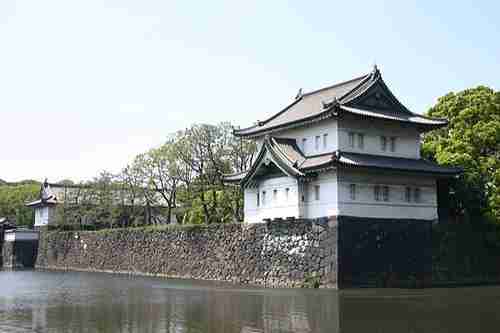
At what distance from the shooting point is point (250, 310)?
732 inches

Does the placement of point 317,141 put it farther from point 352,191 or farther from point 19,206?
point 19,206

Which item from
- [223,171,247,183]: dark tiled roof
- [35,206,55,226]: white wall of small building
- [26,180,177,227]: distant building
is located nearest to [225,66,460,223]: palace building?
[223,171,247,183]: dark tiled roof

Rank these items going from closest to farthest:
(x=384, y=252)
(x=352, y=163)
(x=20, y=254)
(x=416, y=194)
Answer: (x=352, y=163)
(x=384, y=252)
(x=416, y=194)
(x=20, y=254)

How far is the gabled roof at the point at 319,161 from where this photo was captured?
27.1 meters

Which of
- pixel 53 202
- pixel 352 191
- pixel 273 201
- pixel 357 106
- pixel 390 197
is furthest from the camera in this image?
pixel 53 202

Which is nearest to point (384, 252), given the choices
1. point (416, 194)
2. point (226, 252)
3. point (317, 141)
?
point (416, 194)

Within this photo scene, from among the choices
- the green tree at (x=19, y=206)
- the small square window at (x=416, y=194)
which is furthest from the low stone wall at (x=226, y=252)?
the green tree at (x=19, y=206)

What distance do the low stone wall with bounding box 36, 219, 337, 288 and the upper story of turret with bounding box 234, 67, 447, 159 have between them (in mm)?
3994

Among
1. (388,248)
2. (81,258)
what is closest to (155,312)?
(388,248)

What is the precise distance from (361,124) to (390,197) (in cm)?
354

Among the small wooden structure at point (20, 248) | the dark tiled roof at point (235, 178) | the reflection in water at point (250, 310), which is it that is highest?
the dark tiled roof at point (235, 178)

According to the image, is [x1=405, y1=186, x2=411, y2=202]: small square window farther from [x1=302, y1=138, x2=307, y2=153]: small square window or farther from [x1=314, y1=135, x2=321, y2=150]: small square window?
[x1=302, y1=138, x2=307, y2=153]: small square window

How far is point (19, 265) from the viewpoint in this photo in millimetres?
57719

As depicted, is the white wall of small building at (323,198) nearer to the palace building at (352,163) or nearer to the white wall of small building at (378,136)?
the palace building at (352,163)
